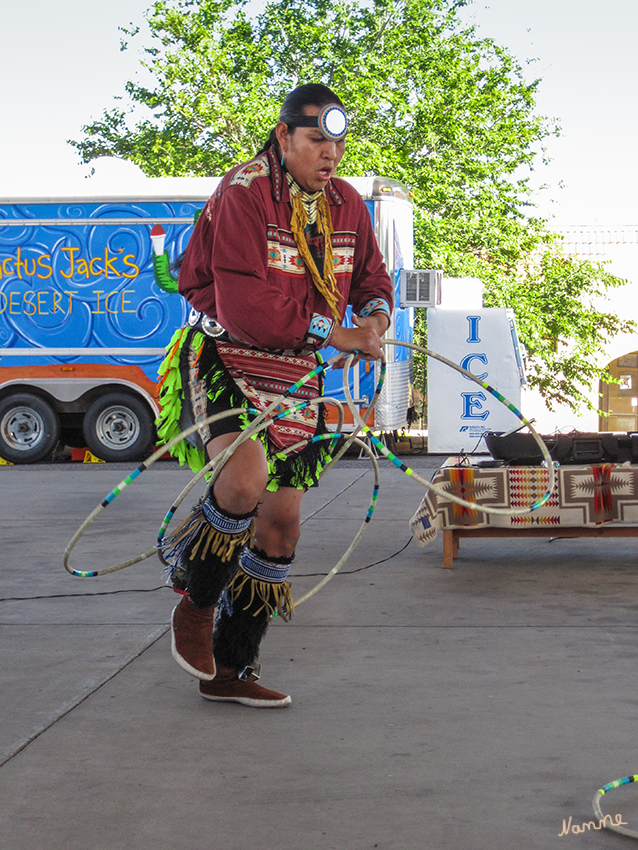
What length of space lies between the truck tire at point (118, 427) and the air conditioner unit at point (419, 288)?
3597 mm

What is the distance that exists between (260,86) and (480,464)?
1685 cm

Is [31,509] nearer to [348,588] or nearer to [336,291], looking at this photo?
[348,588]

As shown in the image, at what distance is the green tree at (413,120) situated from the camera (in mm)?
17758

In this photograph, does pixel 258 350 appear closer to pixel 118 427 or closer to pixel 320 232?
pixel 320 232

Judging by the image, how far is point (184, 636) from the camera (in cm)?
307

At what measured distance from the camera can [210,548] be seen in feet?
9.71

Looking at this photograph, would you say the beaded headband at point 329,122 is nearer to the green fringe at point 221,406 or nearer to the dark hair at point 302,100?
the dark hair at point 302,100

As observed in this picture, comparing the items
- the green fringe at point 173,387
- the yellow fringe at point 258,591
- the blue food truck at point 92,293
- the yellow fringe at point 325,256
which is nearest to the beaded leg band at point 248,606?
the yellow fringe at point 258,591

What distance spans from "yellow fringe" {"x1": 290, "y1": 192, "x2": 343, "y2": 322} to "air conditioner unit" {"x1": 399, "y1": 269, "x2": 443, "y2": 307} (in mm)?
9787

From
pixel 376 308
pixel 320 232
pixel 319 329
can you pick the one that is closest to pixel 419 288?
pixel 376 308

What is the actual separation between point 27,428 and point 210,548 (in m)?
10.2

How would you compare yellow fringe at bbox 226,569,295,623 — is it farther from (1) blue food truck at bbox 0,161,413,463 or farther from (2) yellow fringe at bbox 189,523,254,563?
(1) blue food truck at bbox 0,161,413,463

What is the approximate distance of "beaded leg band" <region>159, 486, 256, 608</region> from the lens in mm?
2955

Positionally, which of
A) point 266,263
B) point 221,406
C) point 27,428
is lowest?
point 27,428
